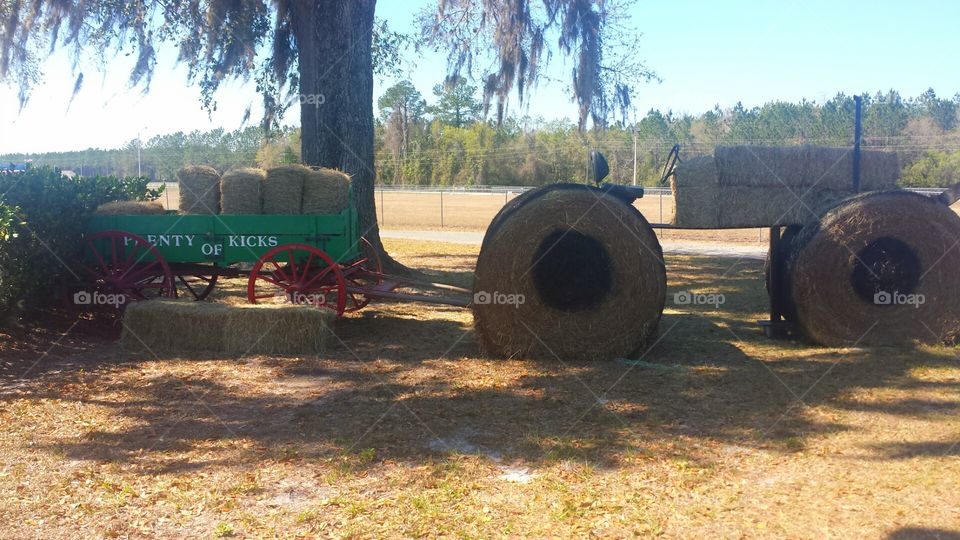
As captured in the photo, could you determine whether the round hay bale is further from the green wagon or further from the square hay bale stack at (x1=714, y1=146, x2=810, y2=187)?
the green wagon

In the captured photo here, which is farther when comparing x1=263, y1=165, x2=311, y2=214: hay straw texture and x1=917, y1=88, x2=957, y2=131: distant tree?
x1=917, y1=88, x2=957, y2=131: distant tree

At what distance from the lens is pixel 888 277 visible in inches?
315

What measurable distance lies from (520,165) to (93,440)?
5956 cm

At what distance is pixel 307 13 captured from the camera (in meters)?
13.3

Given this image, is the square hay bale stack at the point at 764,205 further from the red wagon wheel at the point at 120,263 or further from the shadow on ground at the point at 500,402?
the red wagon wheel at the point at 120,263

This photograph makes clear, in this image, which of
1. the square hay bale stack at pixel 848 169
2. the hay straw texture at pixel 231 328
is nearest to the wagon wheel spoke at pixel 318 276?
the hay straw texture at pixel 231 328

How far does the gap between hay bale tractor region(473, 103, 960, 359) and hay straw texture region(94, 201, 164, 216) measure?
14.6 feet

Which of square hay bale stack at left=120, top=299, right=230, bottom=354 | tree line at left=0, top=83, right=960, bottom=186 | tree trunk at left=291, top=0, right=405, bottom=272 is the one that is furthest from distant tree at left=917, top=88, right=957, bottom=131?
square hay bale stack at left=120, top=299, right=230, bottom=354

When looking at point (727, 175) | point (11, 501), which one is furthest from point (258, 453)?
point (727, 175)

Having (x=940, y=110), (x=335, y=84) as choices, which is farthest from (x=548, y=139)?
(x=335, y=84)

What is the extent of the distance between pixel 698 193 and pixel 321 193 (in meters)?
4.36

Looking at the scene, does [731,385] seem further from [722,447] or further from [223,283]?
[223,283]

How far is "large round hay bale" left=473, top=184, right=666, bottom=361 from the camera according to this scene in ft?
24.7

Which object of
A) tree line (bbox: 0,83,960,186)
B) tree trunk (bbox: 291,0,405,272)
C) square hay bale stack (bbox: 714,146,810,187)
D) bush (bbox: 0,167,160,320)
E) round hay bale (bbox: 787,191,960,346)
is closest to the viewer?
round hay bale (bbox: 787,191,960,346)
